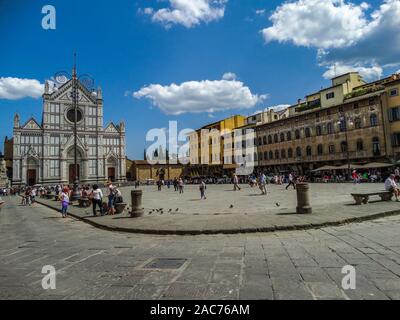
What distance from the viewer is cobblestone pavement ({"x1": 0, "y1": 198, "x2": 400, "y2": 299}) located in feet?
11.7

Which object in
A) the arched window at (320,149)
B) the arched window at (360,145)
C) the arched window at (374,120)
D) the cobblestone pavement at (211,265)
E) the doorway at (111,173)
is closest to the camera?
the cobblestone pavement at (211,265)

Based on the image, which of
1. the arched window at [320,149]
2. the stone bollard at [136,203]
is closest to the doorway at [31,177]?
the arched window at [320,149]

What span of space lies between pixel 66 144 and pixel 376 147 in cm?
5766

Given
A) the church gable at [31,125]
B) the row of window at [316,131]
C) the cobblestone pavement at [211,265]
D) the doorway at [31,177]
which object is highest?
the church gable at [31,125]

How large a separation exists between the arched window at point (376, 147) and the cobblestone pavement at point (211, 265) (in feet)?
104

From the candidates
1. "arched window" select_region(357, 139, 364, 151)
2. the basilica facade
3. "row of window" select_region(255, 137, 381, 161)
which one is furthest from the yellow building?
"arched window" select_region(357, 139, 364, 151)

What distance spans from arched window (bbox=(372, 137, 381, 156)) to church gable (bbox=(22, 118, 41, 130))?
61319 millimetres

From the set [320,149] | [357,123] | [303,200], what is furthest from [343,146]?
[303,200]

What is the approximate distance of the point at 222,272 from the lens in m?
4.27

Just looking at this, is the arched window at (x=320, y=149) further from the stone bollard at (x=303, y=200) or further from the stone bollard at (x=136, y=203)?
the stone bollard at (x=136, y=203)

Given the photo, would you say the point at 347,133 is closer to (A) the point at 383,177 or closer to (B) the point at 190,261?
(A) the point at 383,177

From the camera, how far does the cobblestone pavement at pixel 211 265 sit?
356 centimetres

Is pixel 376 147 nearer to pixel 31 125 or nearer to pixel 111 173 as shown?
pixel 111 173

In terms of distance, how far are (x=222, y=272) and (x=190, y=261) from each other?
2.82 ft
